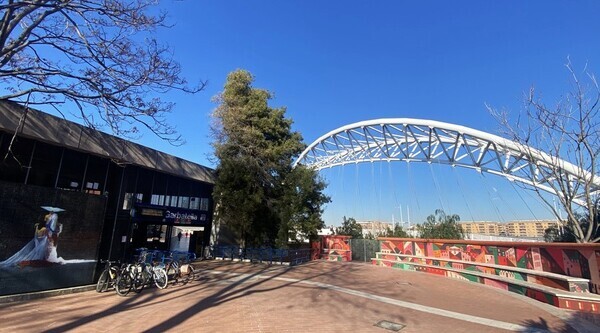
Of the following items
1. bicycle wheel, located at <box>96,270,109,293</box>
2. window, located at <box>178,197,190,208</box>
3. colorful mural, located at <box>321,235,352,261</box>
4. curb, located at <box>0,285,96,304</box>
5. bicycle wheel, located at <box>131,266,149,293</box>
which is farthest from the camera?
colorful mural, located at <box>321,235,352,261</box>

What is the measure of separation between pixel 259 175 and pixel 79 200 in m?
14.9

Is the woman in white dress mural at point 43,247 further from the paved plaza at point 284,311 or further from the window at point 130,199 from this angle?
the window at point 130,199

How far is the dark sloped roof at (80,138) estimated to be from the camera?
38.7 feet

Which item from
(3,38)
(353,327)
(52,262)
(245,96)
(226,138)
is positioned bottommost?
(353,327)

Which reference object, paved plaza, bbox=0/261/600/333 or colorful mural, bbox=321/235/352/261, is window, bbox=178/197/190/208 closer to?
paved plaza, bbox=0/261/600/333

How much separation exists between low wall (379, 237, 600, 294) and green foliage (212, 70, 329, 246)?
8.45m

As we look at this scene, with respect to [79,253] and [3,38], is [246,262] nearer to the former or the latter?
A: [79,253]

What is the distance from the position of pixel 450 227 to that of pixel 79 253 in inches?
1402

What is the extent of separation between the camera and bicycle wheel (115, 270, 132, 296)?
425 inches

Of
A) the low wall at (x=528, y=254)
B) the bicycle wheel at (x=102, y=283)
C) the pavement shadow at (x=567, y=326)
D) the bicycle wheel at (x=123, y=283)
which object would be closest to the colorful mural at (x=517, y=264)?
the low wall at (x=528, y=254)

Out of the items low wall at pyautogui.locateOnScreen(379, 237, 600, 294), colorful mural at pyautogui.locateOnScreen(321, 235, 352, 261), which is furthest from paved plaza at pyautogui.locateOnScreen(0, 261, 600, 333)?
colorful mural at pyautogui.locateOnScreen(321, 235, 352, 261)

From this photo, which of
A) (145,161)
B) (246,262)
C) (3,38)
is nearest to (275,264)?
(246,262)

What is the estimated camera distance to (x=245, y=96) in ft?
91.5

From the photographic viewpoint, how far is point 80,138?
1428 cm
